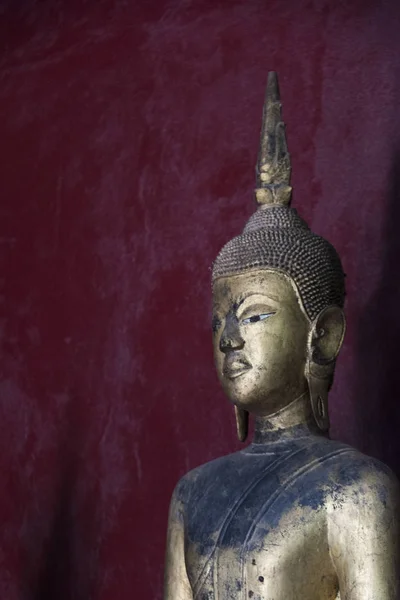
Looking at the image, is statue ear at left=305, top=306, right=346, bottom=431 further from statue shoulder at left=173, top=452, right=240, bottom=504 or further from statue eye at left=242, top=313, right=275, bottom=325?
statue shoulder at left=173, top=452, right=240, bottom=504

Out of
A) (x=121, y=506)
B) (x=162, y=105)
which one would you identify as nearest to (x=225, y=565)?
(x=121, y=506)

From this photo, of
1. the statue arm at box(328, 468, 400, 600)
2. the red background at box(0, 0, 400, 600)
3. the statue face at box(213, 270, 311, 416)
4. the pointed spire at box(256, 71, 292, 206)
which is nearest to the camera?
the statue arm at box(328, 468, 400, 600)

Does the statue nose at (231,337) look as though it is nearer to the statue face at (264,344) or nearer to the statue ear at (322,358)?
the statue face at (264,344)

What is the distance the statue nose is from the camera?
2.48 m

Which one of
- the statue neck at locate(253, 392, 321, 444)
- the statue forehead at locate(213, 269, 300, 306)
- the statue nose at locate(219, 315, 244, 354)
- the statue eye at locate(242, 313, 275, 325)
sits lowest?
the statue neck at locate(253, 392, 321, 444)

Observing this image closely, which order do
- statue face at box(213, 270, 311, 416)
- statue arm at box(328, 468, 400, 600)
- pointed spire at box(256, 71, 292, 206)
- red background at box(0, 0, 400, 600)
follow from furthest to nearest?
red background at box(0, 0, 400, 600), pointed spire at box(256, 71, 292, 206), statue face at box(213, 270, 311, 416), statue arm at box(328, 468, 400, 600)

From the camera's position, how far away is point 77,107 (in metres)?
3.67

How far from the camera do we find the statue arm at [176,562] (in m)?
2.52

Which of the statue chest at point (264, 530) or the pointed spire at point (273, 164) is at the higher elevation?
the pointed spire at point (273, 164)

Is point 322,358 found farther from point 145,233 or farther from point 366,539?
point 145,233

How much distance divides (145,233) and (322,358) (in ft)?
3.61

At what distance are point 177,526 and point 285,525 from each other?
1.06 ft

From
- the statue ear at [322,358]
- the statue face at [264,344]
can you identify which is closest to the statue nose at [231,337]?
the statue face at [264,344]

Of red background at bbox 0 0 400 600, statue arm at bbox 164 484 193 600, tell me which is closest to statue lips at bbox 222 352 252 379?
statue arm at bbox 164 484 193 600
